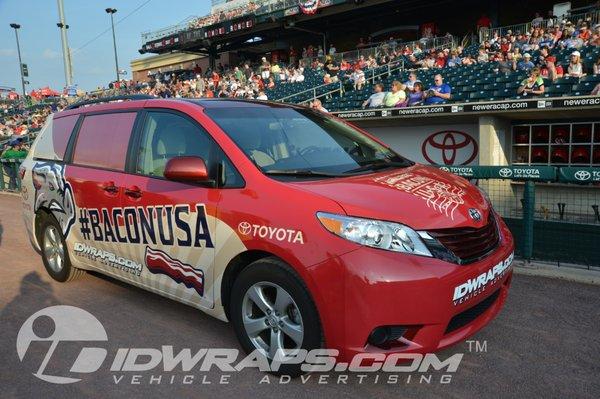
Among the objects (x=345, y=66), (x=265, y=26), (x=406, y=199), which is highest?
(x=265, y=26)

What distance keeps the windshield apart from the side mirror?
0.32 metres

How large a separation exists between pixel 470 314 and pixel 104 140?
3366 mm

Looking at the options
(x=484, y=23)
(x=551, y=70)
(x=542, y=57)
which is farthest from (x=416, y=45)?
(x=551, y=70)

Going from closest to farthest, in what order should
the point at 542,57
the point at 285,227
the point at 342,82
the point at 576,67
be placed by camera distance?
the point at 285,227 → the point at 576,67 → the point at 542,57 → the point at 342,82

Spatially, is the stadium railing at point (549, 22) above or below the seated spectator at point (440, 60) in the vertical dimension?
above

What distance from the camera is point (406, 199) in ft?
9.77

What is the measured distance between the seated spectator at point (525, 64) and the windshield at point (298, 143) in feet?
34.8

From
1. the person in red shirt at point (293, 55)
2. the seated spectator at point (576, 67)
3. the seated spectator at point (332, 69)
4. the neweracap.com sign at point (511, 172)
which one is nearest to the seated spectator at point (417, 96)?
→ the seated spectator at point (576, 67)

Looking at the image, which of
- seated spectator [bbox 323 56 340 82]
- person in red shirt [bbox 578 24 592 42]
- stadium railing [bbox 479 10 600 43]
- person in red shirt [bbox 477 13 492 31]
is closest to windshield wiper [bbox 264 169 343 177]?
person in red shirt [bbox 578 24 592 42]

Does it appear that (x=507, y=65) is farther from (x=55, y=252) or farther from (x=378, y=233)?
(x=378, y=233)

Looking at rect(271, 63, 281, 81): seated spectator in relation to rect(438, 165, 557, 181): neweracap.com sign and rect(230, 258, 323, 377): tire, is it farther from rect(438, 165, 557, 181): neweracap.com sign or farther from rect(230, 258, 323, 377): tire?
rect(230, 258, 323, 377): tire

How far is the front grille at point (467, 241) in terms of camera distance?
2846mm

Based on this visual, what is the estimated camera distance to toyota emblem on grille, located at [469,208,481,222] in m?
3.10

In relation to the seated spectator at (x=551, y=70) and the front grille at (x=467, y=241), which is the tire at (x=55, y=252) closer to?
the front grille at (x=467, y=241)
